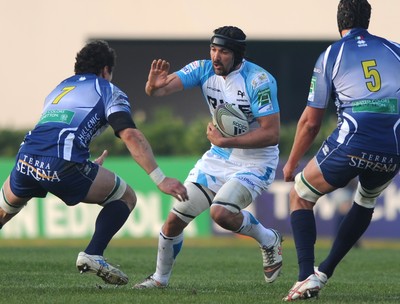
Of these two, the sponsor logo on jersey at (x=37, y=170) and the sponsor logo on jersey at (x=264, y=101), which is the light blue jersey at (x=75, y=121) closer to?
the sponsor logo on jersey at (x=37, y=170)

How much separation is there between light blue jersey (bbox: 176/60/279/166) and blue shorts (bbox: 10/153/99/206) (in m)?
1.38

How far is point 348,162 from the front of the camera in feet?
28.3

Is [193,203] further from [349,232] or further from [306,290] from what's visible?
[306,290]

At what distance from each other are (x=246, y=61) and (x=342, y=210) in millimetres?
10350

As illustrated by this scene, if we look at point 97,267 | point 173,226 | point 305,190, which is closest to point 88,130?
point 97,267

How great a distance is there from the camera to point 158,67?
993 centimetres

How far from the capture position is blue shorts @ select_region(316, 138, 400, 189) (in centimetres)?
863

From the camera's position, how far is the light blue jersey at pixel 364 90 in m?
8.62

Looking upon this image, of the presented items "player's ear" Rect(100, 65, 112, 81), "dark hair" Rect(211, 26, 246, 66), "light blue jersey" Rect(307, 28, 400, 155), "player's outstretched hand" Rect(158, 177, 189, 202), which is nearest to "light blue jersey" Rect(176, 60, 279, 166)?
"dark hair" Rect(211, 26, 246, 66)

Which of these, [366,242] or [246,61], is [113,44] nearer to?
[366,242]

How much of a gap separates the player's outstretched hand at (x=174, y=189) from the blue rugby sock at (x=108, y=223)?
100cm

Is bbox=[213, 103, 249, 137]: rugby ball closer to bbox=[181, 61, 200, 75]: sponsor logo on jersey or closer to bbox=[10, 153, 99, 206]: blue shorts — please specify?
bbox=[181, 61, 200, 75]: sponsor logo on jersey

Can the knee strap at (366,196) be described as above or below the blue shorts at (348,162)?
below

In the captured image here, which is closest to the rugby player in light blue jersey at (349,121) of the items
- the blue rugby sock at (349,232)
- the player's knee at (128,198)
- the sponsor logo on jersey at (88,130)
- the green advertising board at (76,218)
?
the blue rugby sock at (349,232)
